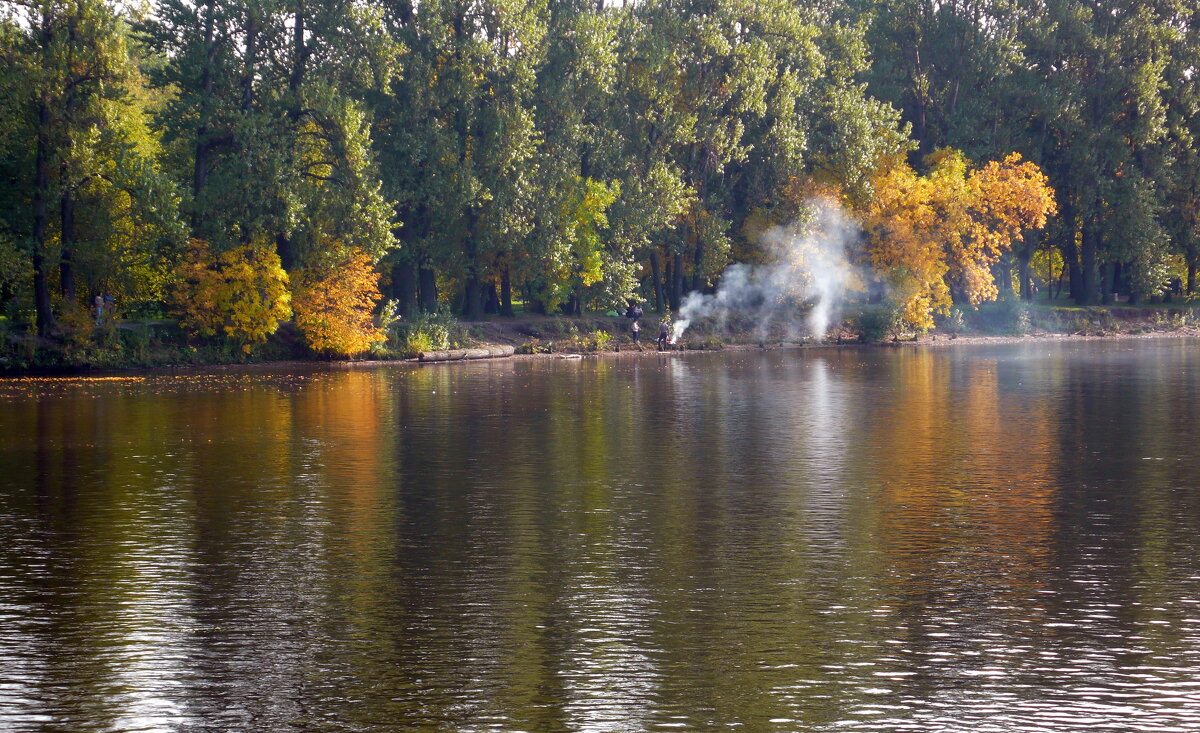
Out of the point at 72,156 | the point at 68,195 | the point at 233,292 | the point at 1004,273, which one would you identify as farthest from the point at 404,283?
the point at 1004,273

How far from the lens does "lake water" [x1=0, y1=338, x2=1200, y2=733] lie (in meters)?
12.3

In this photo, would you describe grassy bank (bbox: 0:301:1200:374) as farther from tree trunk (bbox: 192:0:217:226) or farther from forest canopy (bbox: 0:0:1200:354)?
tree trunk (bbox: 192:0:217:226)

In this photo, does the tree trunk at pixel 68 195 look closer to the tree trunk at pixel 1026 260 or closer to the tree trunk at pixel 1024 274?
the tree trunk at pixel 1026 260

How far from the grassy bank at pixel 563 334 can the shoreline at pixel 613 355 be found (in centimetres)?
35

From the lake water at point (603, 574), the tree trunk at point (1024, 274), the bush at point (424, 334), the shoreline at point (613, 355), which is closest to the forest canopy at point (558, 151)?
the tree trunk at point (1024, 274)

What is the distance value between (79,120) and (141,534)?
1715 inches

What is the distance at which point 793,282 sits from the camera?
8456 centimetres

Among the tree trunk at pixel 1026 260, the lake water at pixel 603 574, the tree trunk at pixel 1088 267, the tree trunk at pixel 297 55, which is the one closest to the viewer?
the lake water at pixel 603 574

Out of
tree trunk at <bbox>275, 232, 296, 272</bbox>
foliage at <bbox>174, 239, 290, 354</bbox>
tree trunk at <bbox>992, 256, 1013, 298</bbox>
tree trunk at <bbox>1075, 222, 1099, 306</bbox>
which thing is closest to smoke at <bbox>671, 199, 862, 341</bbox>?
tree trunk at <bbox>992, 256, 1013, 298</bbox>

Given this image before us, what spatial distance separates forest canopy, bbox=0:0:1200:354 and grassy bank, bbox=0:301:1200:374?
4.50 ft

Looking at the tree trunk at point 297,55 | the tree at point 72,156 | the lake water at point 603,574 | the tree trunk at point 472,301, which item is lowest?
the lake water at point 603,574

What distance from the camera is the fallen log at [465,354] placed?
6856cm

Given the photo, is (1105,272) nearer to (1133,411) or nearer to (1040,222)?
(1040,222)

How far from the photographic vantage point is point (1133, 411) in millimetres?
38062
